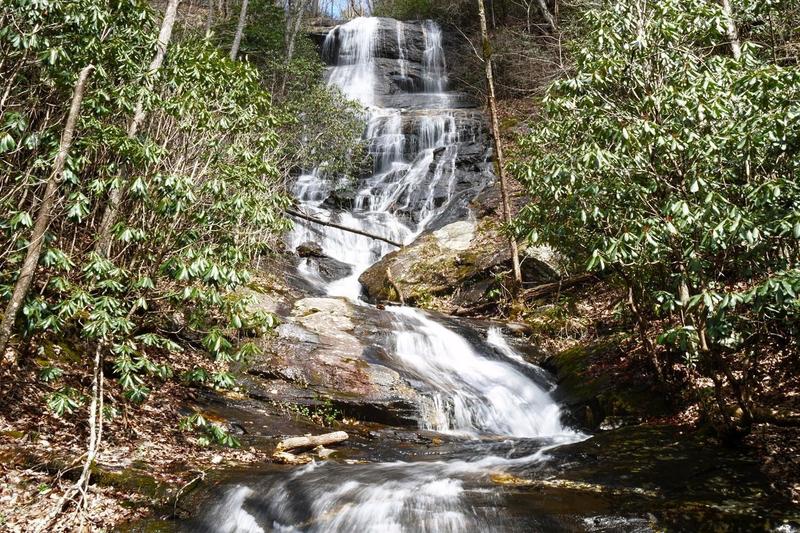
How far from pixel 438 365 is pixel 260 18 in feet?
78.0

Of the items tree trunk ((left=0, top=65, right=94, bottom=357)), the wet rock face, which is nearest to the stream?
the wet rock face

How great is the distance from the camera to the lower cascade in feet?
18.8

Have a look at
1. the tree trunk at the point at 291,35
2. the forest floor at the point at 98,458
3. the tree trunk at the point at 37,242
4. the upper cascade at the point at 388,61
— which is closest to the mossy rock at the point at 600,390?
the forest floor at the point at 98,458

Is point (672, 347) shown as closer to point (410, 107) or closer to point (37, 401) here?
point (37, 401)

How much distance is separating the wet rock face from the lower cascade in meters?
0.49

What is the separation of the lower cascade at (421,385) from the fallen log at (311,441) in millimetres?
668

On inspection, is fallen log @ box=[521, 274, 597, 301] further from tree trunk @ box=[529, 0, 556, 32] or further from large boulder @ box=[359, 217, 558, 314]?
tree trunk @ box=[529, 0, 556, 32]

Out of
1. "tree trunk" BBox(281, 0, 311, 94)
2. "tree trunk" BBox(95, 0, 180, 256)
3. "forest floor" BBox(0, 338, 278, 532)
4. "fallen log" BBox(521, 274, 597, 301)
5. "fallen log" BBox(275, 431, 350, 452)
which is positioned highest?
"tree trunk" BBox(281, 0, 311, 94)

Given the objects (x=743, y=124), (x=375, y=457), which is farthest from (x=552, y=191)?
(x=375, y=457)

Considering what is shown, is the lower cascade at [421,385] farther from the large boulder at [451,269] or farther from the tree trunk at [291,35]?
the tree trunk at [291,35]

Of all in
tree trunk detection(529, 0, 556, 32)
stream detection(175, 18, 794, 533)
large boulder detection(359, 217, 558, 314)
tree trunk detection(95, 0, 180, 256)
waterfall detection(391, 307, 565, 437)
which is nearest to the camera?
stream detection(175, 18, 794, 533)

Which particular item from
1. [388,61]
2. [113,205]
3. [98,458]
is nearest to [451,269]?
[113,205]

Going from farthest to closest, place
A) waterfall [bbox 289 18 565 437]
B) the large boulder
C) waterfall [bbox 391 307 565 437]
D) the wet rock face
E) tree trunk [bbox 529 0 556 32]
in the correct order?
tree trunk [bbox 529 0 556 32] → the large boulder → waterfall [bbox 289 18 565 437] → waterfall [bbox 391 307 565 437] → the wet rock face

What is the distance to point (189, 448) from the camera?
23.7 ft
